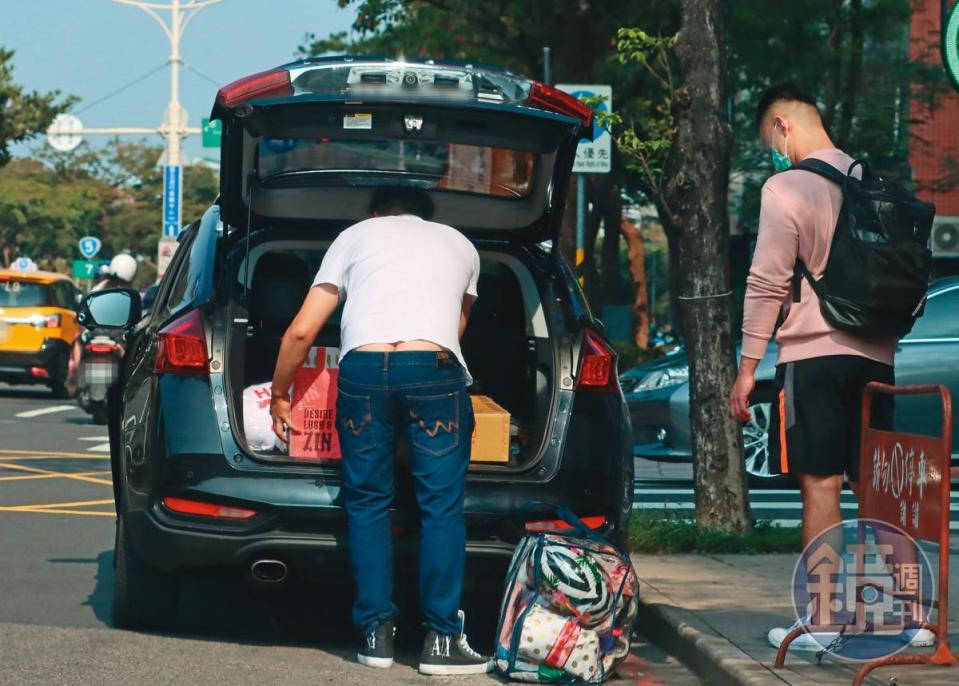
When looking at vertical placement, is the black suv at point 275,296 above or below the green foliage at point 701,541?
above

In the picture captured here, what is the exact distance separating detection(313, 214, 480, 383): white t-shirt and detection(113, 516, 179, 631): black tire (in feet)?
3.84

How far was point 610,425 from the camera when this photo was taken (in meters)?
6.56

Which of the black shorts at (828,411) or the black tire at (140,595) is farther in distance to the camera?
the black tire at (140,595)

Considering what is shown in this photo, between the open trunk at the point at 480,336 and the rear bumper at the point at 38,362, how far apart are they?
17433mm

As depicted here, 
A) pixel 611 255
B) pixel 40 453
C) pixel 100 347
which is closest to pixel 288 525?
pixel 40 453

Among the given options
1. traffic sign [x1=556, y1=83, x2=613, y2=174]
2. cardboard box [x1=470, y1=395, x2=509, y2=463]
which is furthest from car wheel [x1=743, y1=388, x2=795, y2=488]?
cardboard box [x1=470, y1=395, x2=509, y2=463]

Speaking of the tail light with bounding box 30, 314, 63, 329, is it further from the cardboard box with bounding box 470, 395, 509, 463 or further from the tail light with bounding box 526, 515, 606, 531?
the tail light with bounding box 526, 515, 606, 531

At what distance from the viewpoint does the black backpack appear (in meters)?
5.67

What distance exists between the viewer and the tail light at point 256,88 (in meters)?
6.15

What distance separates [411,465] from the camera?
6.21 meters

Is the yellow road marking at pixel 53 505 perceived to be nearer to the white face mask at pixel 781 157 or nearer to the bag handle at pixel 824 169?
the white face mask at pixel 781 157

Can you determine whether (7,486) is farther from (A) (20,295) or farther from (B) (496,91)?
(A) (20,295)

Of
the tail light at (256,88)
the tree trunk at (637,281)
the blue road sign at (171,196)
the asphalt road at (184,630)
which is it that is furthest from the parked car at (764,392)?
the tree trunk at (637,281)

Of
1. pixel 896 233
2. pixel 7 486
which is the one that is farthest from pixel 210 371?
pixel 7 486
